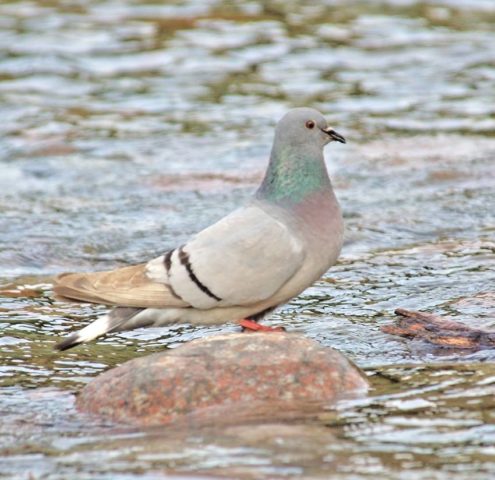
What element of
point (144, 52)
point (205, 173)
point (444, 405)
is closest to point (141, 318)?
point (444, 405)

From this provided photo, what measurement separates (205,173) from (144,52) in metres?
3.63

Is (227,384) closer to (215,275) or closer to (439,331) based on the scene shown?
(215,275)

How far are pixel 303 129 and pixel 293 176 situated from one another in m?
0.27

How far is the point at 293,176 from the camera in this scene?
273 inches

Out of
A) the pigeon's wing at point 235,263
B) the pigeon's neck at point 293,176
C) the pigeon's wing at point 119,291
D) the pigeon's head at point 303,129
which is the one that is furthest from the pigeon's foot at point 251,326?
the pigeon's head at point 303,129

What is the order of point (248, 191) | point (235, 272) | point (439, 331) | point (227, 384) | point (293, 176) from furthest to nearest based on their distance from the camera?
point (248, 191) → point (293, 176) → point (439, 331) → point (235, 272) → point (227, 384)

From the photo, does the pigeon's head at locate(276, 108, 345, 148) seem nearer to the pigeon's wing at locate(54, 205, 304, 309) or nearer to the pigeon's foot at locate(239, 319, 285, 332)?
the pigeon's wing at locate(54, 205, 304, 309)

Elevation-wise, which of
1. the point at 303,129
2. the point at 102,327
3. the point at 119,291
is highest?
the point at 303,129

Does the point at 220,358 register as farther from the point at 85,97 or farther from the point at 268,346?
the point at 85,97

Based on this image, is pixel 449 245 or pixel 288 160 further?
pixel 449 245

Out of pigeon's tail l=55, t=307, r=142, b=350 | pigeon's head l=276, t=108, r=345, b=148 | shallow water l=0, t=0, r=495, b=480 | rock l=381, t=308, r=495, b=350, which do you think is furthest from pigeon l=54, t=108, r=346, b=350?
rock l=381, t=308, r=495, b=350

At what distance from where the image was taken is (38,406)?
19.7ft

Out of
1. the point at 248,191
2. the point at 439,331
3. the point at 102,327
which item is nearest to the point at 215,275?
the point at 102,327

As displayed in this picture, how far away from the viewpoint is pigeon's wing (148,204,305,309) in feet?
21.6
